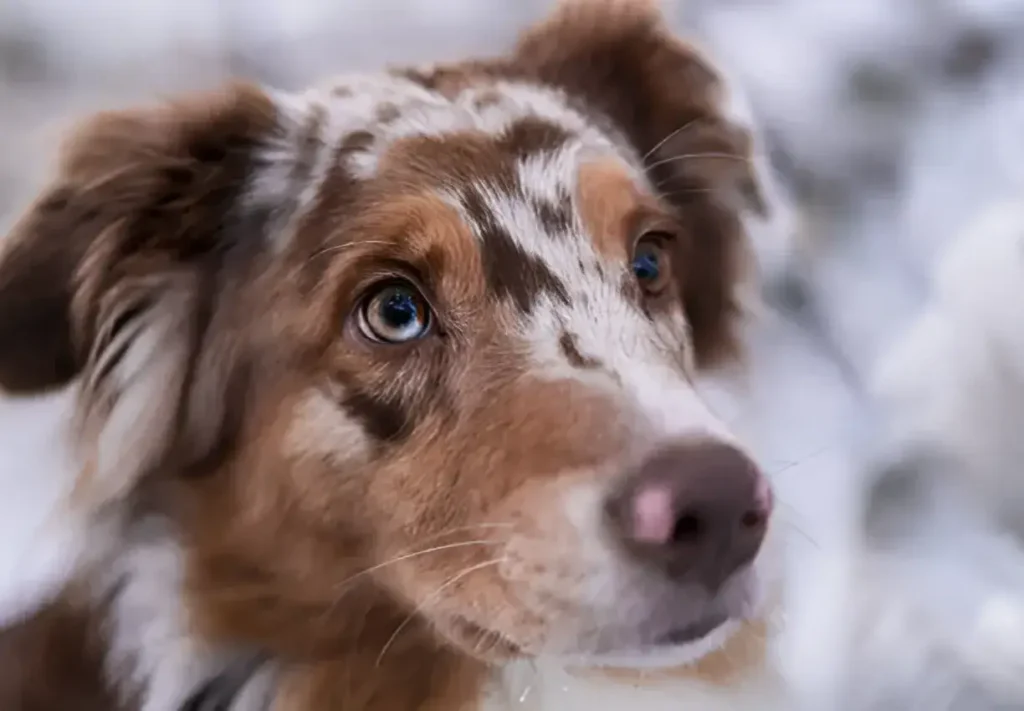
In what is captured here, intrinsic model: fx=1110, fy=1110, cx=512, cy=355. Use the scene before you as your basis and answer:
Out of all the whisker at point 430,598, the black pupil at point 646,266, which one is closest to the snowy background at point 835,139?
the black pupil at point 646,266

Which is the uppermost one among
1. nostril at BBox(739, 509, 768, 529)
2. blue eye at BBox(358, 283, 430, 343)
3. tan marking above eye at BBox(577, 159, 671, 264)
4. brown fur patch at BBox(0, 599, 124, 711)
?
tan marking above eye at BBox(577, 159, 671, 264)

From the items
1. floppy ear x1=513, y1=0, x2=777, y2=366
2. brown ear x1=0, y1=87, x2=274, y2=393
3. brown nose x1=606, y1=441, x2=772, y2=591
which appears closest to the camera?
brown nose x1=606, y1=441, x2=772, y2=591

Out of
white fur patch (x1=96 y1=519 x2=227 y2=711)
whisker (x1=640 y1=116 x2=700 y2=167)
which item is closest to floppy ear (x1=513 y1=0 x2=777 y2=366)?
whisker (x1=640 y1=116 x2=700 y2=167)

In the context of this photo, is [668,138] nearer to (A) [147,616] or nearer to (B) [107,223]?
(B) [107,223]

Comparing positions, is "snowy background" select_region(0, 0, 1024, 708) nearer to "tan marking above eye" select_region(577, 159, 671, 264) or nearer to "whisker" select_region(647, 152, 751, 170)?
"whisker" select_region(647, 152, 751, 170)

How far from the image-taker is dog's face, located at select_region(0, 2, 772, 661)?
2.24 feet

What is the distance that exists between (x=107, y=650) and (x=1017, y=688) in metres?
0.70

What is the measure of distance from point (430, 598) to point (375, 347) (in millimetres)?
171

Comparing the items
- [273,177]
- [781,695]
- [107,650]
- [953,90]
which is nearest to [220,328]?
[273,177]

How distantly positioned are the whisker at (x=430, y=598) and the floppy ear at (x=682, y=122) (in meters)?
0.26

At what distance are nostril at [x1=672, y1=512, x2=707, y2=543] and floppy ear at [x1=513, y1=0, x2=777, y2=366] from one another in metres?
0.23

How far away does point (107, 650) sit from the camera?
788 millimetres

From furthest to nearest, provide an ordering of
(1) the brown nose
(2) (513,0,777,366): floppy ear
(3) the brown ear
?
(2) (513,0,777,366): floppy ear → (3) the brown ear → (1) the brown nose

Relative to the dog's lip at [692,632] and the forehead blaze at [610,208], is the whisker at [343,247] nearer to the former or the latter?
the forehead blaze at [610,208]
